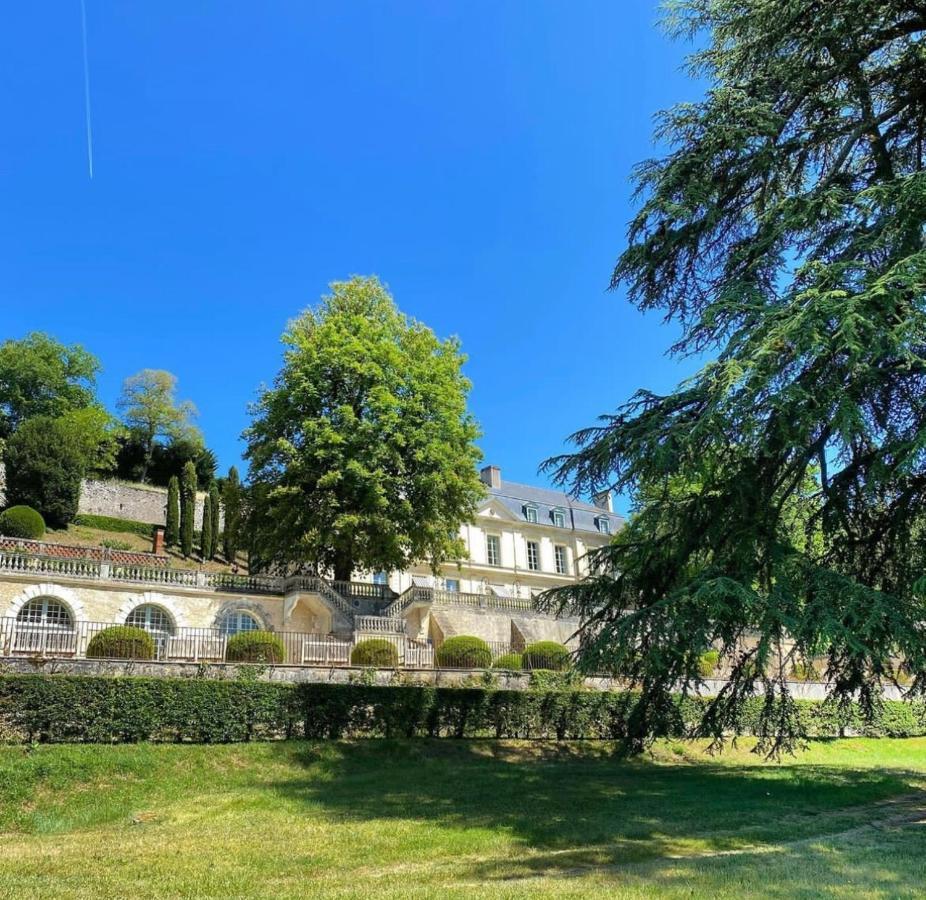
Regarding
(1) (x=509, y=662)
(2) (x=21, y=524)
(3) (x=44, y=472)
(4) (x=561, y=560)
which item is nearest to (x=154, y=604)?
(2) (x=21, y=524)

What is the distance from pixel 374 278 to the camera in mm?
28719

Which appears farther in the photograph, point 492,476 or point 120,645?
point 492,476

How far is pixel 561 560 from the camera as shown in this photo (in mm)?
43188

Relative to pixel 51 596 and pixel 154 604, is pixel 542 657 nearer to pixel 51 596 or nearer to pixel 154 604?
pixel 154 604

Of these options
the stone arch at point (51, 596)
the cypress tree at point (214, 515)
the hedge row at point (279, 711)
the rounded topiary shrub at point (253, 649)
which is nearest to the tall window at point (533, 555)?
the cypress tree at point (214, 515)

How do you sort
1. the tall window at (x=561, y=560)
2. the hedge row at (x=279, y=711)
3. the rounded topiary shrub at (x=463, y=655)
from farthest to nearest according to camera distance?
the tall window at (x=561, y=560) < the rounded topiary shrub at (x=463, y=655) < the hedge row at (x=279, y=711)

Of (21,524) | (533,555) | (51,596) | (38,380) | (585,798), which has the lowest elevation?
(585,798)

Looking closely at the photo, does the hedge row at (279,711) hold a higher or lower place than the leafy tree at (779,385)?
lower

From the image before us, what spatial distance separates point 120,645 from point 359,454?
32.7 feet

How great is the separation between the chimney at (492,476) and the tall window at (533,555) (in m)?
4.36

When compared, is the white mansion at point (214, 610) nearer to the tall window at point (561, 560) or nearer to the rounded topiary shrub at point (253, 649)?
the rounded topiary shrub at point (253, 649)

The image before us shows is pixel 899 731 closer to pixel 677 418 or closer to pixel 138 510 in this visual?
pixel 677 418

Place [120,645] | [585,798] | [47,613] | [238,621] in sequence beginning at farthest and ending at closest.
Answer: [238,621] < [47,613] < [120,645] < [585,798]

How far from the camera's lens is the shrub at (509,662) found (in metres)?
19.3
